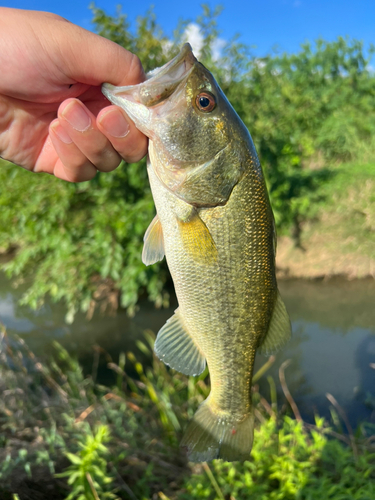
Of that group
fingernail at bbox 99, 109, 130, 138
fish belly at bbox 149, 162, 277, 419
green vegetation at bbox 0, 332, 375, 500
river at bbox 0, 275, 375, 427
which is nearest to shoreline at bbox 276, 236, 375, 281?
river at bbox 0, 275, 375, 427

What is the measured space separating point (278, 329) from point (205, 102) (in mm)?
1072

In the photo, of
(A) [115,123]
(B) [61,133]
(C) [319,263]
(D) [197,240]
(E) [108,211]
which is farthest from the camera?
(C) [319,263]

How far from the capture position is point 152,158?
150 cm

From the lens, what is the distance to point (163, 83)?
133 cm

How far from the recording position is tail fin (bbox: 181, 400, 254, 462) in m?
1.58

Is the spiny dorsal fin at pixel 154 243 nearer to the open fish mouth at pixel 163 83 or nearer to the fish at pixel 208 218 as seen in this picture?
the fish at pixel 208 218

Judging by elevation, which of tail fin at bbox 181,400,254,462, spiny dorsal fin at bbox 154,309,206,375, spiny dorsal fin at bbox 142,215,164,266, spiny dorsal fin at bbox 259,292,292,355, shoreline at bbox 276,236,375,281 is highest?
shoreline at bbox 276,236,375,281

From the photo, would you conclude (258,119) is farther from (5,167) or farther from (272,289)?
(272,289)

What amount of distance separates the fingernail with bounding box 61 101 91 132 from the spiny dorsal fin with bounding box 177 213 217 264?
64cm

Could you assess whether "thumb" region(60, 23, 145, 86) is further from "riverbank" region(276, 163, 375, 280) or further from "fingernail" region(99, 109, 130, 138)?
"riverbank" region(276, 163, 375, 280)

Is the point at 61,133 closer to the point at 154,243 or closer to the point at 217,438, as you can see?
the point at 154,243

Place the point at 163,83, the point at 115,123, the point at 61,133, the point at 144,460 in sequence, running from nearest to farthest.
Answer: the point at 163,83 < the point at 115,123 < the point at 61,133 < the point at 144,460

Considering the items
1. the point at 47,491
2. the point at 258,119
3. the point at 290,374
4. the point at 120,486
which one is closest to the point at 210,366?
the point at 120,486

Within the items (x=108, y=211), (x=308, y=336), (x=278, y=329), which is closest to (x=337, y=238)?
(x=308, y=336)
